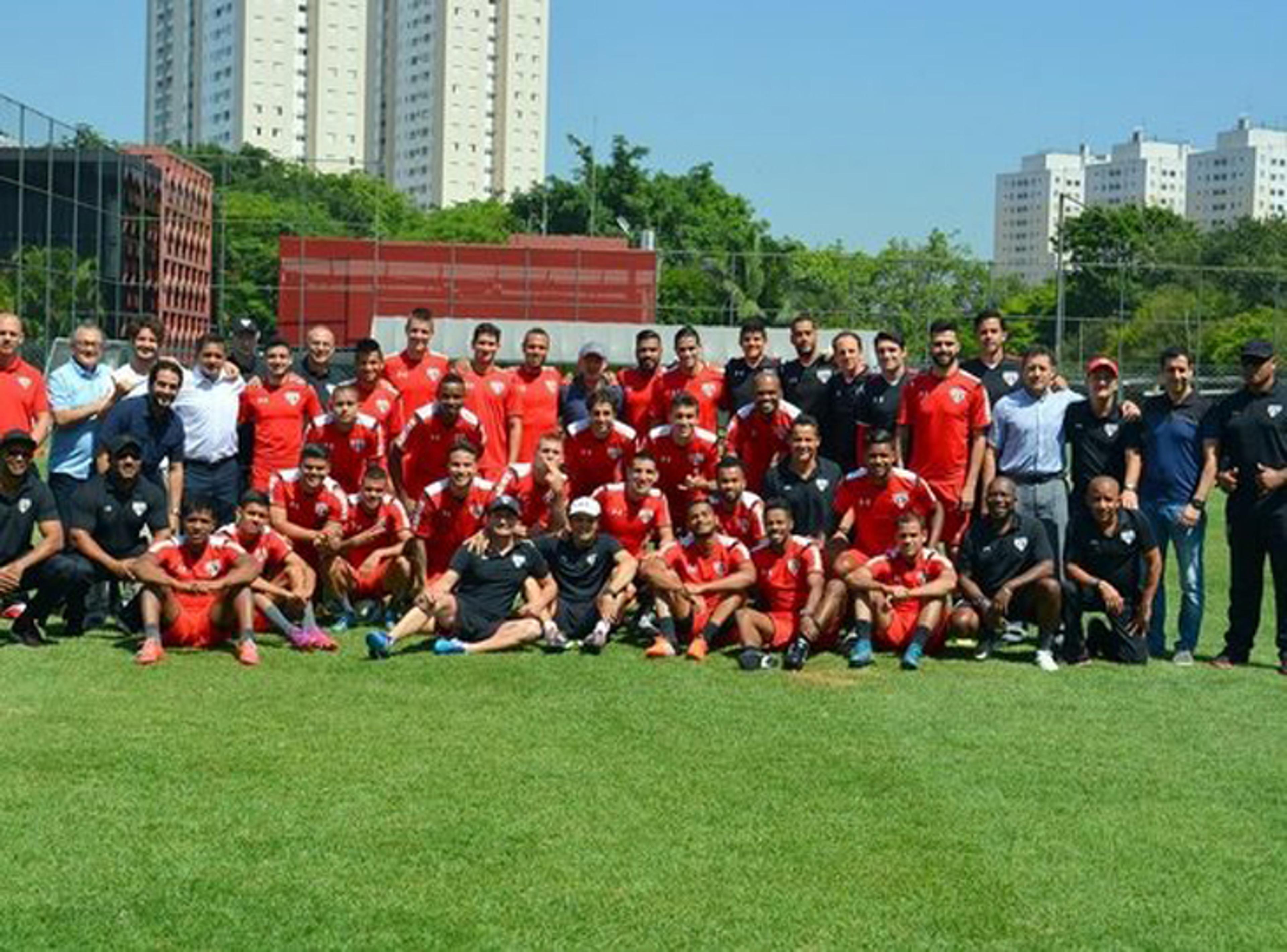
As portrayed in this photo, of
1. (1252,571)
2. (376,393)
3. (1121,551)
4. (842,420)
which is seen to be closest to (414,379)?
(376,393)

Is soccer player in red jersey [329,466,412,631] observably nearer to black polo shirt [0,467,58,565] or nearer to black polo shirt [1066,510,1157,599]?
black polo shirt [0,467,58,565]

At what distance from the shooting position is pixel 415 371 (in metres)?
12.9

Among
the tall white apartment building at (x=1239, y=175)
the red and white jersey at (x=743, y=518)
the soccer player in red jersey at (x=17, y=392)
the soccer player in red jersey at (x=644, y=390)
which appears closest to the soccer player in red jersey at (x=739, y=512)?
the red and white jersey at (x=743, y=518)

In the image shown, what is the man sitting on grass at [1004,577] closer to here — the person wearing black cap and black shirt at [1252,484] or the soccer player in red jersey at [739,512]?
the person wearing black cap and black shirt at [1252,484]

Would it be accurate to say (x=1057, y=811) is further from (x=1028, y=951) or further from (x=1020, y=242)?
(x=1020, y=242)

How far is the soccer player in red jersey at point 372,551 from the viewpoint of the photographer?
38.7 ft

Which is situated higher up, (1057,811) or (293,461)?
(293,461)

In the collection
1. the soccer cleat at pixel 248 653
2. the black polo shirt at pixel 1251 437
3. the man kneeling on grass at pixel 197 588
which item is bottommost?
the soccer cleat at pixel 248 653

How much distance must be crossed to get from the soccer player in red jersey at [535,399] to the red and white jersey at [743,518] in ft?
5.66

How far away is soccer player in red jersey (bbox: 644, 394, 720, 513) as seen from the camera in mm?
11781

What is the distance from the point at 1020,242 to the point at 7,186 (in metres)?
178

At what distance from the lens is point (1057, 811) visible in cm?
720

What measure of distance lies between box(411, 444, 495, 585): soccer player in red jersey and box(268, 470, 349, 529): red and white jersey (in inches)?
20.5

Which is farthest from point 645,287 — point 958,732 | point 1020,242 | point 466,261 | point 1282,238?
point 1020,242
